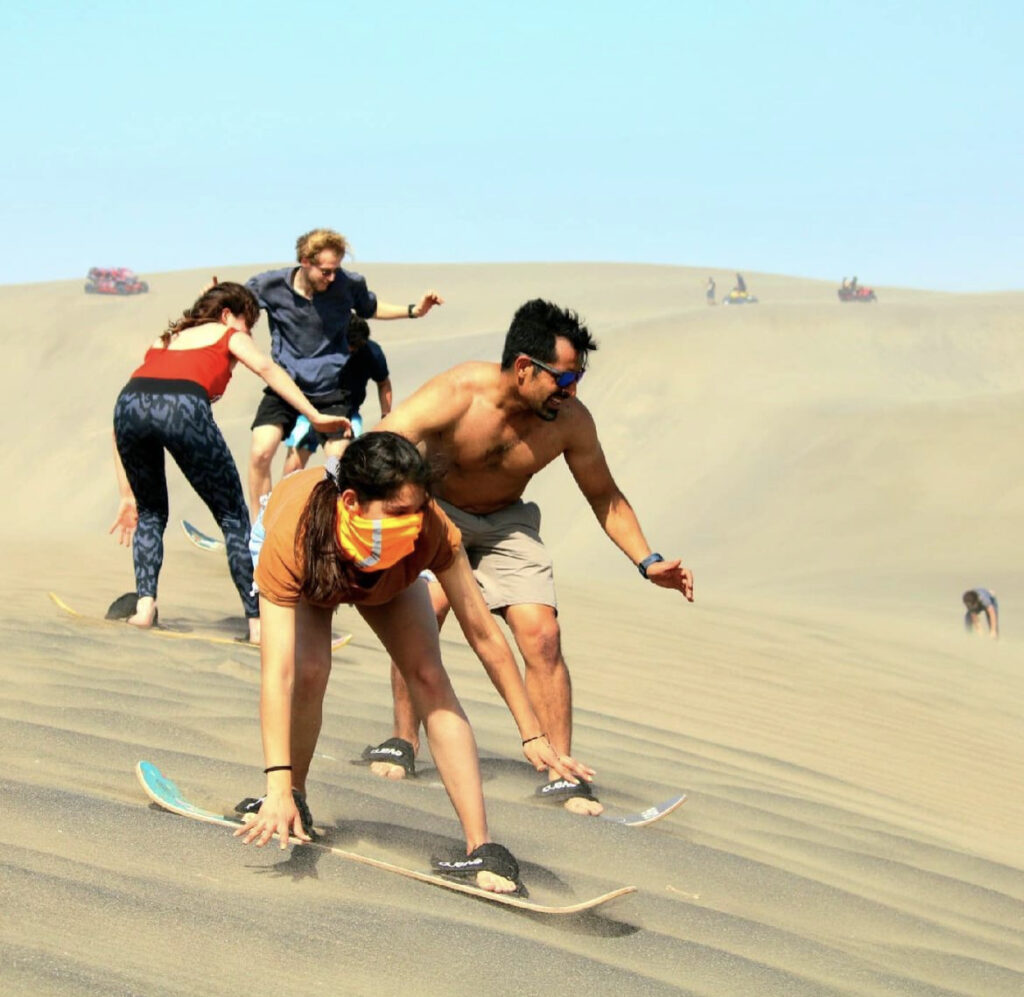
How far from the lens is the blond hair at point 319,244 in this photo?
8141 millimetres

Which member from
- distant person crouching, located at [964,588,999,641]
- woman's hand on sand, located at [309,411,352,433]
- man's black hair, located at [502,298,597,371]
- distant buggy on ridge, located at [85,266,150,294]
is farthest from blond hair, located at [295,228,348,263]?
distant buggy on ridge, located at [85,266,150,294]

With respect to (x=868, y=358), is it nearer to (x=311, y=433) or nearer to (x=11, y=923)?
(x=311, y=433)

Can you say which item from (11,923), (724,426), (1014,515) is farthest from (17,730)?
(724,426)

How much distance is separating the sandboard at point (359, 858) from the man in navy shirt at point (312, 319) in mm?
3796

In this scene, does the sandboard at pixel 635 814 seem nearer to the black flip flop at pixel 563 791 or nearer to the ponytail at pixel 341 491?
the black flip flop at pixel 563 791

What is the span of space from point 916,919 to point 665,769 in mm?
1762

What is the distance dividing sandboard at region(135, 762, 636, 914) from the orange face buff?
0.78m

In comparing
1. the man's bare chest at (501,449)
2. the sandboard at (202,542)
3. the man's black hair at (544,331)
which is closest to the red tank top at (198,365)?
the man's bare chest at (501,449)

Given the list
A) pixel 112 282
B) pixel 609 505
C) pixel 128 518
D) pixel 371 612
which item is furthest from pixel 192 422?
pixel 112 282

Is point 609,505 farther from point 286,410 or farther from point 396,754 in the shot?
point 286,410

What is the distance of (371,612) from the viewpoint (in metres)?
4.37

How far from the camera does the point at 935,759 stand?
837 cm

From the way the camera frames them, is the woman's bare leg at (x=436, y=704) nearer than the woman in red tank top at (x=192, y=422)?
Yes

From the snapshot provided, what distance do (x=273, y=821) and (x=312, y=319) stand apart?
4.89 metres
